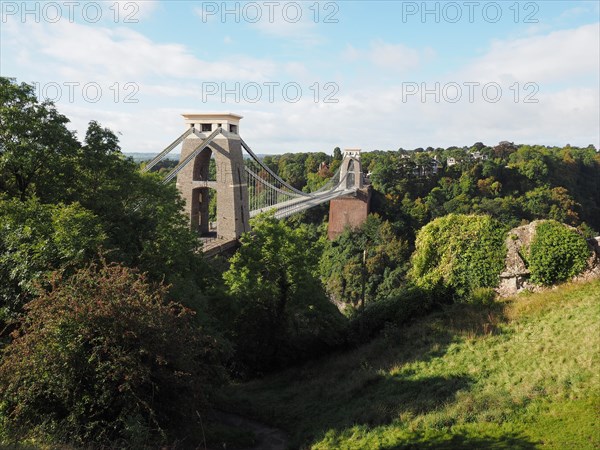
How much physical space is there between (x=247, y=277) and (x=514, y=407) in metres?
7.19

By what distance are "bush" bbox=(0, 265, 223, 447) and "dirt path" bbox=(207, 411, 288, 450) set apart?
121 inches

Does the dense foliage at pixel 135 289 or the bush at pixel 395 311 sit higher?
the dense foliage at pixel 135 289

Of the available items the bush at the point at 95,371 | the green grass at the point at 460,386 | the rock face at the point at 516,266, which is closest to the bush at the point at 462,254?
the rock face at the point at 516,266

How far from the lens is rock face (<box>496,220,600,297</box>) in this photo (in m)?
11.6

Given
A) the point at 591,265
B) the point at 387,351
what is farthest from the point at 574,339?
the point at 387,351

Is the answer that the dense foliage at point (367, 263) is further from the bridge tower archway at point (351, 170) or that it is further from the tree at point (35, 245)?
the tree at point (35, 245)

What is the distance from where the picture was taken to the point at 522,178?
47031 millimetres

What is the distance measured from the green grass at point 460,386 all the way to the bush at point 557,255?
0.43 metres

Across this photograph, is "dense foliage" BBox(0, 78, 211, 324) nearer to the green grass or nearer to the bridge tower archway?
the green grass

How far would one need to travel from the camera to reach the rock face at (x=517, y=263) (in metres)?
11.6

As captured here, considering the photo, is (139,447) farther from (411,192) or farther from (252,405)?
(411,192)

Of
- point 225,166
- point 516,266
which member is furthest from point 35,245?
point 225,166

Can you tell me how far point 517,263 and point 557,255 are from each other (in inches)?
35.1

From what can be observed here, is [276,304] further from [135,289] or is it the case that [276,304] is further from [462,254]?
[135,289]
